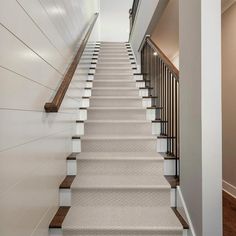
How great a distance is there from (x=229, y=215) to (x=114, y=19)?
7.17 metres

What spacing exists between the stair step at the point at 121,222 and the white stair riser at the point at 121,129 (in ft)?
3.49

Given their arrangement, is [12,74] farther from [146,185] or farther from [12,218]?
[146,185]

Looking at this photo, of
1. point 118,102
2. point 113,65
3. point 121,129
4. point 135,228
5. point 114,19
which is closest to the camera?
point 135,228

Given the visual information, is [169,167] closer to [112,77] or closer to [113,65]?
[112,77]

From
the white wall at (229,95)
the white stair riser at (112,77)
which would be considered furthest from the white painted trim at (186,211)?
the white stair riser at (112,77)

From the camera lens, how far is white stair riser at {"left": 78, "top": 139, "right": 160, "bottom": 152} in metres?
2.46

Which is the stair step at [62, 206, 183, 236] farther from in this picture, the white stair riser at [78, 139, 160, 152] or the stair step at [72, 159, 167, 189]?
the white stair riser at [78, 139, 160, 152]

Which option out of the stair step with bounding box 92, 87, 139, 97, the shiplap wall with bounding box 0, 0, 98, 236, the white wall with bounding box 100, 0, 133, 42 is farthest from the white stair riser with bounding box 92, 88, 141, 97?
the white wall with bounding box 100, 0, 133, 42

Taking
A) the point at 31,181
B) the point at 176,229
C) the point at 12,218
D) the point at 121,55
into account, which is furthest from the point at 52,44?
the point at 121,55

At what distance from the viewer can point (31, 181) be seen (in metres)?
1.33

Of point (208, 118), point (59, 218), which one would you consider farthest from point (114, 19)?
point (59, 218)

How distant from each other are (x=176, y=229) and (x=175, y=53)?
466 cm

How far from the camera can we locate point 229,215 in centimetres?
217

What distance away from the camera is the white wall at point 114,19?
23.8 feet
